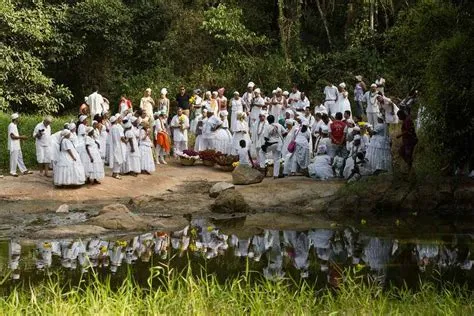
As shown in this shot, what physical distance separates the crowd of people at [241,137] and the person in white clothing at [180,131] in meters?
0.03

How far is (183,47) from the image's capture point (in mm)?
32969

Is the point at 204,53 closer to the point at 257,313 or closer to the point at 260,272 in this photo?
the point at 260,272

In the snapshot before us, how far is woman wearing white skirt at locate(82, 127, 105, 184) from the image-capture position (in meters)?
21.0

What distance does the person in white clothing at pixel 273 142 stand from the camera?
2239 cm

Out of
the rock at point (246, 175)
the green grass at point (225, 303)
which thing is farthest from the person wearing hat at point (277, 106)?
the green grass at point (225, 303)

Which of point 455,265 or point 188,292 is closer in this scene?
point 188,292

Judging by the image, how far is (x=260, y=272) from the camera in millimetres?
13422

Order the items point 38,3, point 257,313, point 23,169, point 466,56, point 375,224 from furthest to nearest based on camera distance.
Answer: point 38,3 → point 23,169 → point 375,224 → point 466,56 → point 257,313

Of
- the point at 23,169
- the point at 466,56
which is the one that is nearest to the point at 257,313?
the point at 466,56

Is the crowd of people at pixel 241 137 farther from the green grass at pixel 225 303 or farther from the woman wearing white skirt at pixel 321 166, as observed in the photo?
the green grass at pixel 225 303

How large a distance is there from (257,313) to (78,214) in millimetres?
10125

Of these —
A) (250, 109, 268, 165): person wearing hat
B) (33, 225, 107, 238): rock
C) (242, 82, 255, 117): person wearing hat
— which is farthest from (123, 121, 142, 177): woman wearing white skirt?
(33, 225, 107, 238): rock

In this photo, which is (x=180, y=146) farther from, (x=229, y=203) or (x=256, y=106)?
(x=229, y=203)

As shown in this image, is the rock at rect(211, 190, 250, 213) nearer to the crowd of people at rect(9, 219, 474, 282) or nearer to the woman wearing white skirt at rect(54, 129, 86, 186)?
the crowd of people at rect(9, 219, 474, 282)
